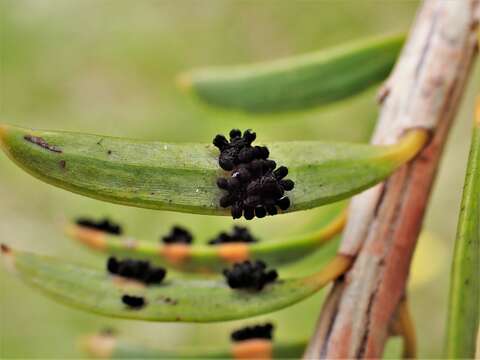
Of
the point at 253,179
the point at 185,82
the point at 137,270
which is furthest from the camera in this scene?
the point at 185,82

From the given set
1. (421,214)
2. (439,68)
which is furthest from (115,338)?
(439,68)

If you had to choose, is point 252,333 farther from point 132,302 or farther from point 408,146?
point 408,146

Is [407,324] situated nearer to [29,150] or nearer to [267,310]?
[267,310]

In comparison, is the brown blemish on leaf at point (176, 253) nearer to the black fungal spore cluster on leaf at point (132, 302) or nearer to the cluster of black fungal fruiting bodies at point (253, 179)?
the black fungal spore cluster on leaf at point (132, 302)

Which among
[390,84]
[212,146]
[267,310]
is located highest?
[390,84]

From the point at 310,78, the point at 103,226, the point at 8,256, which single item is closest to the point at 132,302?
the point at 8,256

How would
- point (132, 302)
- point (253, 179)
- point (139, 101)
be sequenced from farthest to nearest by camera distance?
point (139, 101)
point (132, 302)
point (253, 179)

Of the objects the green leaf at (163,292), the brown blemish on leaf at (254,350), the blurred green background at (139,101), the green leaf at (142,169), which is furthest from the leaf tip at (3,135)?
the blurred green background at (139,101)
